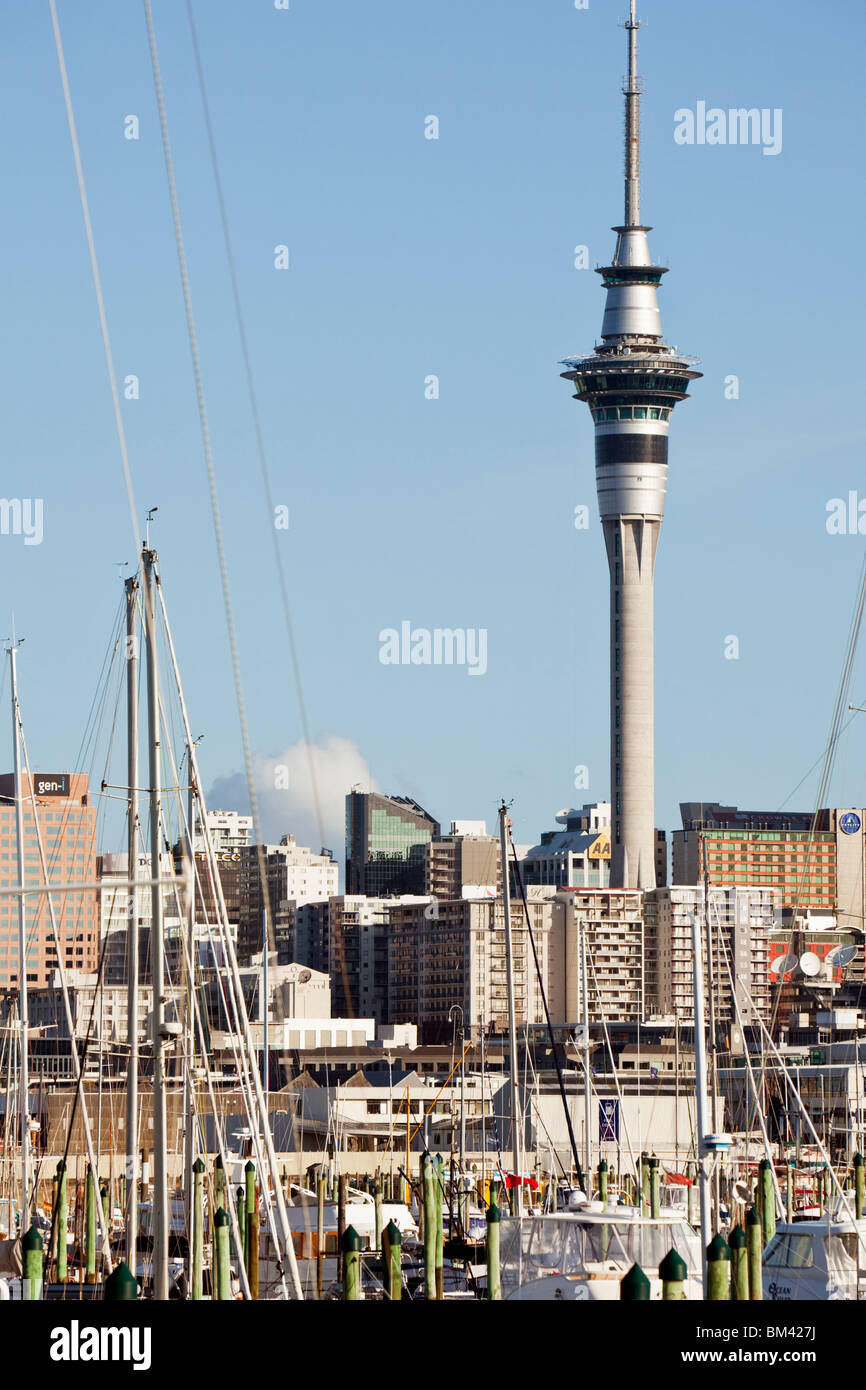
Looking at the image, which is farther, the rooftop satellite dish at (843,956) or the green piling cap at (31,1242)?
the rooftop satellite dish at (843,956)

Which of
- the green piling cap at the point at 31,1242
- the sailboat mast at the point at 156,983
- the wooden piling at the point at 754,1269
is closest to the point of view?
the sailboat mast at the point at 156,983

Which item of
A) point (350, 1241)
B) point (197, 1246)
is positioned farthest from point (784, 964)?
point (197, 1246)

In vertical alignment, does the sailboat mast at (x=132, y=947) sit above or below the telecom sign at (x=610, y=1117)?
above

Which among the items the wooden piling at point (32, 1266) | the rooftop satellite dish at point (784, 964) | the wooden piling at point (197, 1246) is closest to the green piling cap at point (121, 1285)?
the wooden piling at point (32, 1266)

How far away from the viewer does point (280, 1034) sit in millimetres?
166750

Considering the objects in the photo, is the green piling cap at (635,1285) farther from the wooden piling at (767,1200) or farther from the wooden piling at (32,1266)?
the wooden piling at (767,1200)

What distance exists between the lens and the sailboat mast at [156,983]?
86.2 feet

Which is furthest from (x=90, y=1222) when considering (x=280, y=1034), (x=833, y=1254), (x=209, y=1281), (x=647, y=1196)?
(x=280, y=1034)

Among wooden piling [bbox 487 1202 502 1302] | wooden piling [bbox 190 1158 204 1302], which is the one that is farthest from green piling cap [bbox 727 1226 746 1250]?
wooden piling [bbox 190 1158 204 1302]

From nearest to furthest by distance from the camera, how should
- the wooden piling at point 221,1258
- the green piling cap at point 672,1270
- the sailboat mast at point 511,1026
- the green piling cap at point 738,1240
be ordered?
→ the green piling cap at point 672,1270
the wooden piling at point 221,1258
the green piling cap at point 738,1240
the sailboat mast at point 511,1026

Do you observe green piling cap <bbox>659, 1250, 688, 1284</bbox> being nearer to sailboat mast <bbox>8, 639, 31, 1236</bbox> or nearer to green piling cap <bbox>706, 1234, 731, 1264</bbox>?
green piling cap <bbox>706, 1234, 731, 1264</bbox>

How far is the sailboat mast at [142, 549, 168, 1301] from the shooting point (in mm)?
26266
